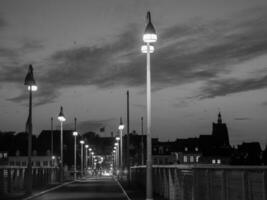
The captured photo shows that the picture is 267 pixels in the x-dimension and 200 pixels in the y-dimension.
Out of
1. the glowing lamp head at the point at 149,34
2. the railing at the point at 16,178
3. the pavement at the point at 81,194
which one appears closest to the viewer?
the glowing lamp head at the point at 149,34

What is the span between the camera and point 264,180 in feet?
47.3

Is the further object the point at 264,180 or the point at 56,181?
the point at 56,181

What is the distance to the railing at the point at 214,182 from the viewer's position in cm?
1522

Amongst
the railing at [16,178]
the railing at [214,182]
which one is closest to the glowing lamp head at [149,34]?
the railing at [214,182]

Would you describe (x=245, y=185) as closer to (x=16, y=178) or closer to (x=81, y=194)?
(x=81, y=194)

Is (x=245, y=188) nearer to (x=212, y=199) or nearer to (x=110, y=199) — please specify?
(x=212, y=199)

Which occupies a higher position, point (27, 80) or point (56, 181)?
point (27, 80)

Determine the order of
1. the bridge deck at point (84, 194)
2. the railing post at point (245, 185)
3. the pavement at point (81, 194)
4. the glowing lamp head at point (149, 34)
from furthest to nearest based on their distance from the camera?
the bridge deck at point (84, 194), the pavement at point (81, 194), the glowing lamp head at point (149, 34), the railing post at point (245, 185)

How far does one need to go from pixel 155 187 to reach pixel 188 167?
1451 centimetres

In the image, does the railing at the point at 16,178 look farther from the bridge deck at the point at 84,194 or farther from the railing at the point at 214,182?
the railing at the point at 214,182

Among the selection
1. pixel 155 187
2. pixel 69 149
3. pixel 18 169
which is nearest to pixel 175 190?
pixel 155 187

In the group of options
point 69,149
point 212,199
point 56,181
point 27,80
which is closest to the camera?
point 212,199

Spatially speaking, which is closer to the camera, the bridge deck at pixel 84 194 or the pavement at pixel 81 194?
the pavement at pixel 81 194

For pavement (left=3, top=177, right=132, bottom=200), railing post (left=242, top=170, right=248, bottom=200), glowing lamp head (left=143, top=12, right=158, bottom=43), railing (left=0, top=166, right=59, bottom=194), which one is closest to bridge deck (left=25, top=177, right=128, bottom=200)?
pavement (left=3, top=177, right=132, bottom=200)
